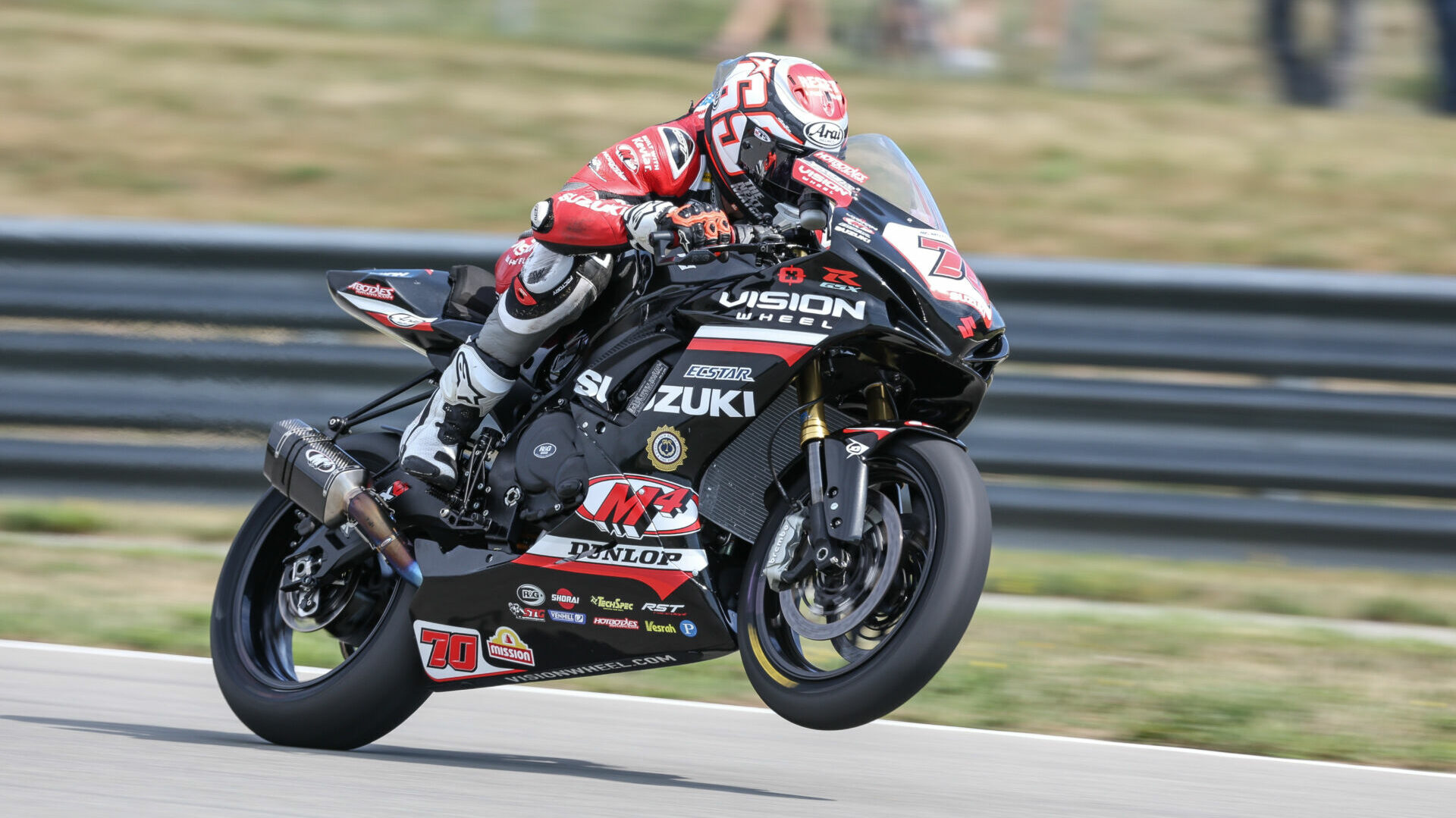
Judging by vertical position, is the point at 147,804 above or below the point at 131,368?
above

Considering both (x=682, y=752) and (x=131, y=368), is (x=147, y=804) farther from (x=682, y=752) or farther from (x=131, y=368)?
(x=131, y=368)

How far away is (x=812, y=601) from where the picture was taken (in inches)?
163

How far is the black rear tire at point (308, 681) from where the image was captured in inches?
189

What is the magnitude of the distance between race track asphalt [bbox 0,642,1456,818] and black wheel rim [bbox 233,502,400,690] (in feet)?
0.65

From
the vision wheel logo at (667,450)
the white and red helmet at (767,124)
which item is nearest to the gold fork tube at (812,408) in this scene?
the vision wheel logo at (667,450)

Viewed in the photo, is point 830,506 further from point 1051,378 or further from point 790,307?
point 1051,378

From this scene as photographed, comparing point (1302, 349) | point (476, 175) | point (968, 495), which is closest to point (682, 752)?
point (968, 495)

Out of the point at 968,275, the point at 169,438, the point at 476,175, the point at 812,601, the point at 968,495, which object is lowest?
the point at 169,438

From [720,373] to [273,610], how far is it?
170 cm

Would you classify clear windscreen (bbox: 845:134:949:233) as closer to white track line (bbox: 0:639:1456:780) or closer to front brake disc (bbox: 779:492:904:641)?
front brake disc (bbox: 779:492:904:641)

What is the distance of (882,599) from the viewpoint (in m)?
4.01

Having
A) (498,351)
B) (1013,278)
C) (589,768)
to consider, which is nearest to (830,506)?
(589,768)

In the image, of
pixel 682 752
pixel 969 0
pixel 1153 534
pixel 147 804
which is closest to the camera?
pixel 147 804

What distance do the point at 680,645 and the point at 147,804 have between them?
48.3 inches
